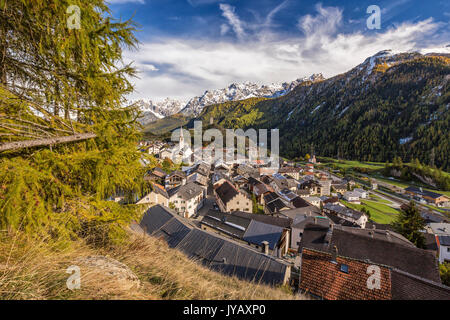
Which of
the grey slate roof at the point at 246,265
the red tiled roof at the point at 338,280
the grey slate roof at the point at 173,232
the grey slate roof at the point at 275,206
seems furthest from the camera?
the grey slate roof at the point at 275,206

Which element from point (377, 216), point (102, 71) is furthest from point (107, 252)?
point (377, 216)

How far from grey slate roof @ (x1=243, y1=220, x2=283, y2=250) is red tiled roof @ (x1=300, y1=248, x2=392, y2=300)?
32.3 feet

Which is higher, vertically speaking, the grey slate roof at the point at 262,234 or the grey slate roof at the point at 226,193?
the grey slate roof at the point at 226,193

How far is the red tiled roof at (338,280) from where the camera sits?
9469mm

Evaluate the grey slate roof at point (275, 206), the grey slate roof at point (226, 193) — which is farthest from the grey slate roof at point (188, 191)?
the grey slate roof at point (275, 206)

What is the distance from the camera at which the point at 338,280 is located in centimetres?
1010

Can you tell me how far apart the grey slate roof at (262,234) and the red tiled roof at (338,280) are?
32.3 feet

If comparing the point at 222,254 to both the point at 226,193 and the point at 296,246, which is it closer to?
the point at 296,246

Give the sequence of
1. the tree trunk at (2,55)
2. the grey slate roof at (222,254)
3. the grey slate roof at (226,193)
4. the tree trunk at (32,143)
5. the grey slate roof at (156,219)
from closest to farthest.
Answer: the tree trunk at (32,143)
the tree trunk at (2,55)
the grey slate roof at (222,254)
the grey slate roof at (156,219)
the grey slate roof at (226,193)

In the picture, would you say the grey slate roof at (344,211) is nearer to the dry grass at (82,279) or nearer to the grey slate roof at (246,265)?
the grey slate roof at (246,265)

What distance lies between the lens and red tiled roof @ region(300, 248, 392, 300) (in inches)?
373

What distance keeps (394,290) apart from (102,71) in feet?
53.2

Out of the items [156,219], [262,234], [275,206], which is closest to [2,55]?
[156,219]

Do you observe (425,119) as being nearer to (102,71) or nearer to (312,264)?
(312,264)
